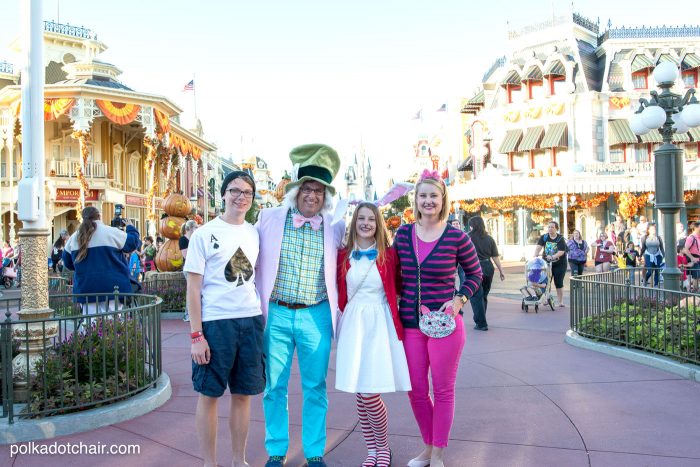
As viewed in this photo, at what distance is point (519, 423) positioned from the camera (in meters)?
4.36

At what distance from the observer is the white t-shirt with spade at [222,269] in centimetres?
340

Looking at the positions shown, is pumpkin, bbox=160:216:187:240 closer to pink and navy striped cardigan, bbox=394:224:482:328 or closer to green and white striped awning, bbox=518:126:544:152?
pink and navy striped cardigan, bbox=394:224:482:328

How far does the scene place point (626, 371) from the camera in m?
5.84

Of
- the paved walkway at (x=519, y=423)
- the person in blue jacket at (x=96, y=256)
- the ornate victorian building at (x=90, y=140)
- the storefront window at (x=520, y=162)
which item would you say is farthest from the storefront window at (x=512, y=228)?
the person in blue jacket at (x=96, y=256)

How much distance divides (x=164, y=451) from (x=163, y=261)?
8273 mm

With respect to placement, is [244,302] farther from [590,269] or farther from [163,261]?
[590,269]

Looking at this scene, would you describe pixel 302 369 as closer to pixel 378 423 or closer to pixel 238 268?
pixel 378 423

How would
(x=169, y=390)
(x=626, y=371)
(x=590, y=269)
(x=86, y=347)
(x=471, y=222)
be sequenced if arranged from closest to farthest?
1. (x=86, y=347)
2. (x=169, y=390)
3. (x=626, y=371)
4. (x=471, y=222)
5. (x=590, y=269)

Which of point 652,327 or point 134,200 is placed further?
point 134,200

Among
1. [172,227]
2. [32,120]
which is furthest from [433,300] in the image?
[172,227]

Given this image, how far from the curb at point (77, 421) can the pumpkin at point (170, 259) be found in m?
7.12

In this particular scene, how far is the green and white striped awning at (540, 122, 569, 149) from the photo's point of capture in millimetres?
26484

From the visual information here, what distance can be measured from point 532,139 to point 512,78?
3.24 m

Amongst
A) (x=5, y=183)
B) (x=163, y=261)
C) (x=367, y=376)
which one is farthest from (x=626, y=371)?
(x=5, y=183)
